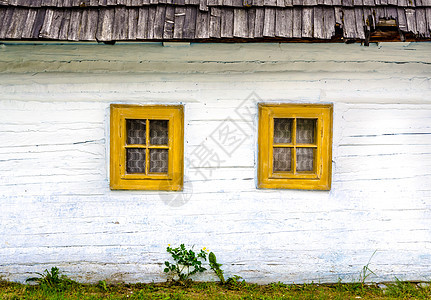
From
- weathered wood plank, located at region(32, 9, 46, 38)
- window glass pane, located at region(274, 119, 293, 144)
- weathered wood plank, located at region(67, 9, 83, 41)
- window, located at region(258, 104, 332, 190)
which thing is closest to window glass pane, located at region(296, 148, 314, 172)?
window, located at region(258, 104, 332, 190)

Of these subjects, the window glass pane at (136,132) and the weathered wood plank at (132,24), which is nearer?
the weathered wood plank at (132,24)

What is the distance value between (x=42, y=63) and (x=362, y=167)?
3612mm

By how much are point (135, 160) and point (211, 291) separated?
5.29 feet

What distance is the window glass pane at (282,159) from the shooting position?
462 centimetres

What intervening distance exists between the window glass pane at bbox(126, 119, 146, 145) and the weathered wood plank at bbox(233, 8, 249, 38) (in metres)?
1.44

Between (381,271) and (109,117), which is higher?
(109,117)

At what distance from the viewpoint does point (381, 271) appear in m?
4.61

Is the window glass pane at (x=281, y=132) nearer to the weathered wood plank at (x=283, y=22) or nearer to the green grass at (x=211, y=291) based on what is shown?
the weathered wood plank at (x=283, y=22)

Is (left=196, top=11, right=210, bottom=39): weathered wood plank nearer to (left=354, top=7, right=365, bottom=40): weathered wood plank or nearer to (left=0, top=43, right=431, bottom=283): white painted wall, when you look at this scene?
(left=0, top=43, right=431, bottom=283): white painted wall

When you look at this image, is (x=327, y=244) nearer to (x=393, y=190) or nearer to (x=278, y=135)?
(x=393, y=190)

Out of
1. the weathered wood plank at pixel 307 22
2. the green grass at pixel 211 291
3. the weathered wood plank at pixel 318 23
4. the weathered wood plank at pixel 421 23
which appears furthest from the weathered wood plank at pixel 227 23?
the green grass at pixel 211 291

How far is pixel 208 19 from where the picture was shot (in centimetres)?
409

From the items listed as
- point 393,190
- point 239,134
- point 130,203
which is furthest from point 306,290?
point 130,203

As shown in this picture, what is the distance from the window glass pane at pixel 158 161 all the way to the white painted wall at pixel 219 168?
0.94 feet
